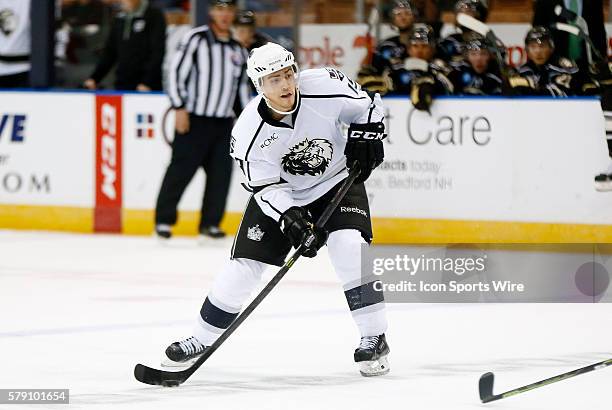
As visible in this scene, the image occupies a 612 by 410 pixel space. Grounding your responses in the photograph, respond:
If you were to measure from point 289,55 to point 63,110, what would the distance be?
5.31 m

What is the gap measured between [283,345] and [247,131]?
1007 millimetres

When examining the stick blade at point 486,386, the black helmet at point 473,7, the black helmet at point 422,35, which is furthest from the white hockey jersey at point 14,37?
the stick blade at point 486,386

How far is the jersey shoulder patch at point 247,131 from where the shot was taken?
4754 millimetres

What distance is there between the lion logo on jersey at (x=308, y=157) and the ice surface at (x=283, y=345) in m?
0.64

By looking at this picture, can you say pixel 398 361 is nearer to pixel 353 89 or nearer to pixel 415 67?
pixel 353 89

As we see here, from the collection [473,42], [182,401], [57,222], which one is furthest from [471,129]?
[182,401]

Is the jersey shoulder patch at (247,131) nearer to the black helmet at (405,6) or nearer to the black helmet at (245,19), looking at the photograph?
the black helmet at (405,6)

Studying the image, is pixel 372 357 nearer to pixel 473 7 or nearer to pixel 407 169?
pixel 407 169

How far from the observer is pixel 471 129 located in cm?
855

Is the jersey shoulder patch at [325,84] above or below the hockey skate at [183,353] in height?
above

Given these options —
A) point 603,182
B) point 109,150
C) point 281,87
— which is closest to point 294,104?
point 281,87

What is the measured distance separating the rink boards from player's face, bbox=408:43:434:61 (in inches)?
12.3

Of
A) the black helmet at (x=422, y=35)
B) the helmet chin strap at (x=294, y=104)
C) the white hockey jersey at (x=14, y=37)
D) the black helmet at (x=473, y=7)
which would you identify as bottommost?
the white hockey jersey at (x=14, y=37)

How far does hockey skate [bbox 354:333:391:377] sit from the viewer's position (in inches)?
187
